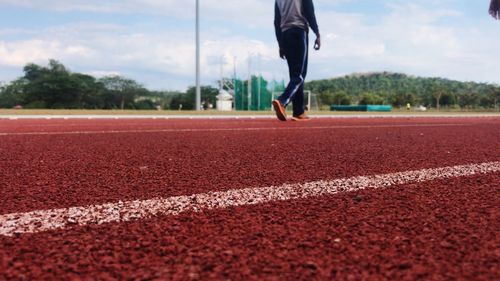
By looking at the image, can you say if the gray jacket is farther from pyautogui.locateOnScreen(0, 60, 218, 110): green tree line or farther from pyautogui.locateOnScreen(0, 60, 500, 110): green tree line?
pyautogui.locateOnScreen(0, 60, 218, 110): green tree line

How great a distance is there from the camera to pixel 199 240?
3.62ft

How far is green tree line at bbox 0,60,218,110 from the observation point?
56.4 m

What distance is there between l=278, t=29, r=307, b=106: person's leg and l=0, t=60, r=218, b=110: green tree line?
164 feet

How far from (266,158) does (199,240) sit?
1.69 m

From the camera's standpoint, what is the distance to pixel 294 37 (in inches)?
263

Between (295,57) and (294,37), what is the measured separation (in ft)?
0.92

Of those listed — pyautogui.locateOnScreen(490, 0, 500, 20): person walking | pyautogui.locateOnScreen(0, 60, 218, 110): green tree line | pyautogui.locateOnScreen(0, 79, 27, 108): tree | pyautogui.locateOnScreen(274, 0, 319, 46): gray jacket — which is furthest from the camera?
pyautogui.locateOnScreen(0, 79, 27, 108): tree

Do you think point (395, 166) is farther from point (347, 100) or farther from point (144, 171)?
point (347, 100)

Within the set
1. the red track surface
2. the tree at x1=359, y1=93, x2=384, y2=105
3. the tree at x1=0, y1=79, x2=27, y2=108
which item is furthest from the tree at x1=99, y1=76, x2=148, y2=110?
the red track surface

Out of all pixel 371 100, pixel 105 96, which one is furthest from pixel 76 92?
pixel 371 100

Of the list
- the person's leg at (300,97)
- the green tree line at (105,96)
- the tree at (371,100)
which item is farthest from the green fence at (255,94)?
the tree at (371,100)

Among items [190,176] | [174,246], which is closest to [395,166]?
[190,176]

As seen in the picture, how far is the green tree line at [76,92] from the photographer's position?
185 feet

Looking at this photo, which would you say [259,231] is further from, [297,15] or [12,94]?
[12,94]
